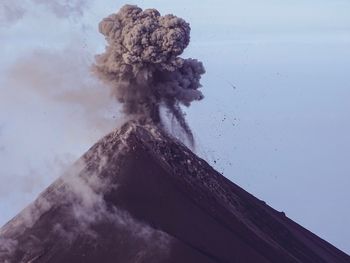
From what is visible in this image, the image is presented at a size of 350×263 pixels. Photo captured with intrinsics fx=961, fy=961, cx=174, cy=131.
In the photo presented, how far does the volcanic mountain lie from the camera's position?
129 ft

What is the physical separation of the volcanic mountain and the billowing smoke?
3417mm

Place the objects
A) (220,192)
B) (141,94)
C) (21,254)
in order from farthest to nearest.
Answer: (141,94) < (220,192) < (21,254)

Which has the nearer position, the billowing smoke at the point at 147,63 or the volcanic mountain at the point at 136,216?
the volcanic mountain at the point at 136,216

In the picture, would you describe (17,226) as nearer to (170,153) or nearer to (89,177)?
(89,177)

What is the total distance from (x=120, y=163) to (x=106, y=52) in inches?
323

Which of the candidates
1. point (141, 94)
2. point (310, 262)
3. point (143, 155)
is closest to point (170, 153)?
point (143, 155)

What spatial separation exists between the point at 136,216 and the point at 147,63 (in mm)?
9397

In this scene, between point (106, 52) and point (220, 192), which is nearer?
point (220, 192)

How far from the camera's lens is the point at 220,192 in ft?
147

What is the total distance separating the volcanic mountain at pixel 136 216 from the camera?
129ft

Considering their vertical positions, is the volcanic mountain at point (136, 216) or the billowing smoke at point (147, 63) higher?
the billowing smoke at point (147, 63)

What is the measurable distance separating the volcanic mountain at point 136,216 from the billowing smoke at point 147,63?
11.2ft

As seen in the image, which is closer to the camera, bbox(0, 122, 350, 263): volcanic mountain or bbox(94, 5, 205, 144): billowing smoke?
bbox(0, 122, 350, 263): volcanic mountain

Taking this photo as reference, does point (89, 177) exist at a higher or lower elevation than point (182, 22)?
lower
